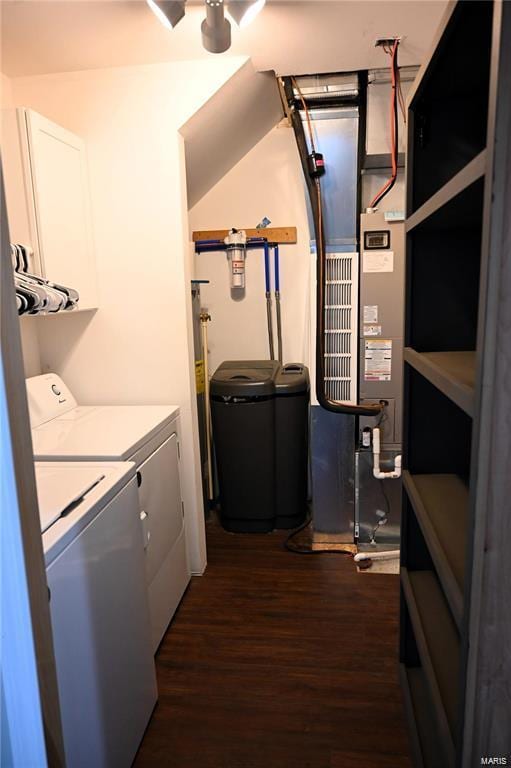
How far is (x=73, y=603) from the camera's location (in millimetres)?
1257

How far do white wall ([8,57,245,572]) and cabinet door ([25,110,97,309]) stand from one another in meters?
0.09

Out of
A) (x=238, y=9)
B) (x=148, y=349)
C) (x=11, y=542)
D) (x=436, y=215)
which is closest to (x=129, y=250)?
(x=148, y=349)

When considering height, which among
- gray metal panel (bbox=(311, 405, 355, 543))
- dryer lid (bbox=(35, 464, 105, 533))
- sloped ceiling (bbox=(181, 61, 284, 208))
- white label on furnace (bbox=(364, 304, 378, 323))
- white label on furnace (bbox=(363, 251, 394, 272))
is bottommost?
gray metal panel (bbox=(311, 405, 355, 543))

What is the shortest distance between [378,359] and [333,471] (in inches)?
25.9

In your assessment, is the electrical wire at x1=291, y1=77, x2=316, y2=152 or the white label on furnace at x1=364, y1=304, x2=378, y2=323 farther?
the white label on furnace at x1=364, y1=304, x2=378, y2=323

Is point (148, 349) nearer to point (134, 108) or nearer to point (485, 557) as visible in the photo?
point (134, 108)

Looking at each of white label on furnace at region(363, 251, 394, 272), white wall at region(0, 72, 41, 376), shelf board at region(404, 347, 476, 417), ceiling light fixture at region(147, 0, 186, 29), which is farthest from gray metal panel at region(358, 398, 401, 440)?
ceiling light fixture at region(147, 0, 186, 29)


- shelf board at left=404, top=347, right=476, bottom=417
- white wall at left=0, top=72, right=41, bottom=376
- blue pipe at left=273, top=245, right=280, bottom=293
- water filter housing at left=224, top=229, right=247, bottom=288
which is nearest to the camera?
shelf board at left=404, top=347, right=476, bottom=417

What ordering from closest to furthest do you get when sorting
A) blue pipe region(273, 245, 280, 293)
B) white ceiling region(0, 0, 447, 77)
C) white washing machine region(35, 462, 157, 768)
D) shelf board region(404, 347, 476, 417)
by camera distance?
shelf board region(404, 347, 476, 417) → white washing machine region(35, 462, 157, 768) → white ceiling region(0, 0, 447, 77) → blue pipe region(273, 245, 280, 293)

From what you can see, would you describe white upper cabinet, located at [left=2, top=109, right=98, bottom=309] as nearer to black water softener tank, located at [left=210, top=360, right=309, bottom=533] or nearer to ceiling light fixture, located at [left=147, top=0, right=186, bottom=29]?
ceiling light fixture, located at [left=147, top=0, right=186, bottom=29]

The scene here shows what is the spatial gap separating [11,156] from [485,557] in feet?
6.74

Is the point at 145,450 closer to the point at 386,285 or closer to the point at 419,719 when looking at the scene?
the point at 419,719

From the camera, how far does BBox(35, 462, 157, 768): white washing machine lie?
3.99 ft

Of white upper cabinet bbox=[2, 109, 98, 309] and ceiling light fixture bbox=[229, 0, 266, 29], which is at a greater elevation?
ceiling light fixture bbox=[229, 0, 266, 29]
